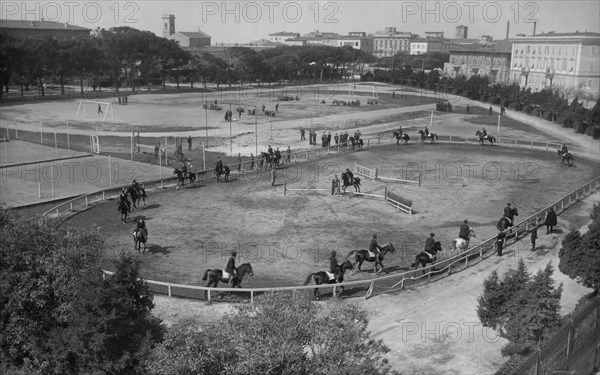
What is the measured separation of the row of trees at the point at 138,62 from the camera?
3211 inches

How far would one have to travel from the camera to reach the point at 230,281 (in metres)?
18.8

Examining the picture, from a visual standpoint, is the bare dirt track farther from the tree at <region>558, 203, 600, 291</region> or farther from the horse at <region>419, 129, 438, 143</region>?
the horse at <region>419, 129, 438, 143</region>

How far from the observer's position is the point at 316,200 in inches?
1198

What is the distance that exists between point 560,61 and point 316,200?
51.7 meters

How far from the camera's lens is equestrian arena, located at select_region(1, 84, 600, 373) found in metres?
22.2

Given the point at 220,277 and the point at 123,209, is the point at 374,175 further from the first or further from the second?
the point at 220,277

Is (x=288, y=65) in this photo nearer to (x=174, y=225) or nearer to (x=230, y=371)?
(x=174, y=225)

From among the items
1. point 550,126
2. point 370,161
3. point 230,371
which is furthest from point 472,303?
point 550,126

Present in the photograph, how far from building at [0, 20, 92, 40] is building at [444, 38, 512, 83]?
7148cm

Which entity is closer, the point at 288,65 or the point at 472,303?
the point at 472,303

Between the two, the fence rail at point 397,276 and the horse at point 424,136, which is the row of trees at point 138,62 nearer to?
the horse at point 424,136

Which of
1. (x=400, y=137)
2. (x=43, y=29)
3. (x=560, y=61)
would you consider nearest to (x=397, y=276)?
(x=400, y=137)

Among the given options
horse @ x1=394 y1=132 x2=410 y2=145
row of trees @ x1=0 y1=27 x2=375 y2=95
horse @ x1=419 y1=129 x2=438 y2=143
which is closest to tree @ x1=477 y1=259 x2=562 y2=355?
horse @ x1=394 y1=132 x2=410 y2=145

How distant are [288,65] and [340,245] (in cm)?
9629
